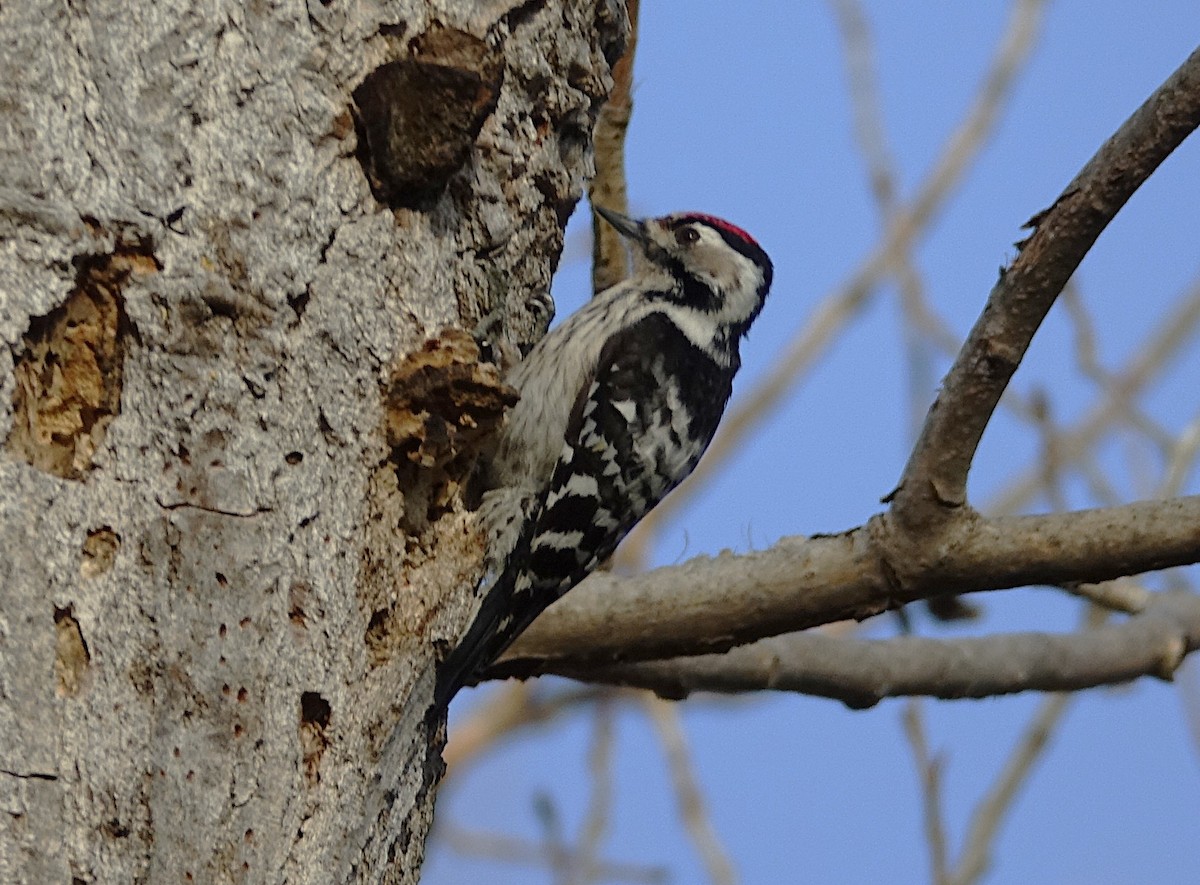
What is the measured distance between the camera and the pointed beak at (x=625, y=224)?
366cm

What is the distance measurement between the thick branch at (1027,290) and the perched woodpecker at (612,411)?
82 cm

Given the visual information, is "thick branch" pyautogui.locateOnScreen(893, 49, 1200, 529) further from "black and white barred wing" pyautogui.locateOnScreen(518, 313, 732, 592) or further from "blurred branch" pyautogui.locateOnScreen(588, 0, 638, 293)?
"blurred branch" pyautogui.locateOnScreen(588, 0, 638, 293)

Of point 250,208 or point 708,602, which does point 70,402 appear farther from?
point 708,602

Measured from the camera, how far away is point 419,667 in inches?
86.4

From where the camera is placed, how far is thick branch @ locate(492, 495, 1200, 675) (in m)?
2.39

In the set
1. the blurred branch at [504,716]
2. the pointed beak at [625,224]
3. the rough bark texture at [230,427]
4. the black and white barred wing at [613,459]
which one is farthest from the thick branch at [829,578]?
the blurred branch at [504,716]

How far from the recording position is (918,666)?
3.15 m

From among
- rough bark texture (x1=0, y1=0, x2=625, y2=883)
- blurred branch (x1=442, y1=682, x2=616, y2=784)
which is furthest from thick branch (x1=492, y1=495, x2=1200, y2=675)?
blurred branch (x1=442, y1=682, x2=616, y2=784)

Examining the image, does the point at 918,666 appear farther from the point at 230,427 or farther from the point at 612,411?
the point at 230,427

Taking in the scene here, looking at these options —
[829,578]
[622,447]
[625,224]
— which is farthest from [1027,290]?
[625,224]

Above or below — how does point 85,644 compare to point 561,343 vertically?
below

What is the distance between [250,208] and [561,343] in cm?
148

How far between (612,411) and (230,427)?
152 cm

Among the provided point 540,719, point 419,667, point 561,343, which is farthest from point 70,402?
point 540,719
